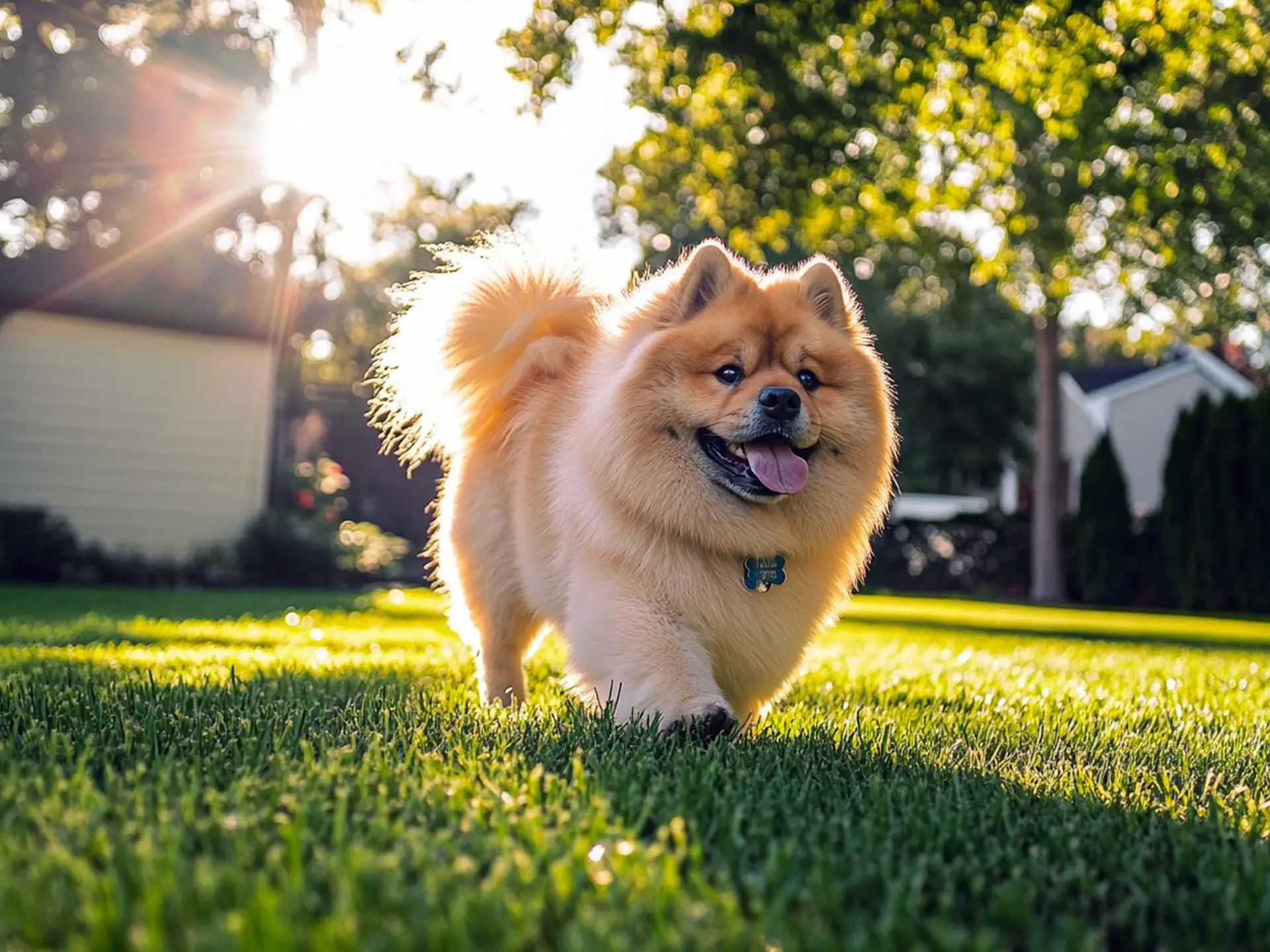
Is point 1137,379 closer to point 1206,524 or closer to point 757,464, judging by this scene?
point 1206,524

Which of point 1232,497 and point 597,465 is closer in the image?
point 597,465

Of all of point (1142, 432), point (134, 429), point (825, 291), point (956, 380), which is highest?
point (956, 380)

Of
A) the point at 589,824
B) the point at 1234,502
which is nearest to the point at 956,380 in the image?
the point at 1234,502

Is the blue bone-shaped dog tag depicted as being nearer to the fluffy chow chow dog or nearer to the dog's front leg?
the fluffy chow chow dog

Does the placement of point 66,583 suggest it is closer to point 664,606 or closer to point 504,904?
point 664,606

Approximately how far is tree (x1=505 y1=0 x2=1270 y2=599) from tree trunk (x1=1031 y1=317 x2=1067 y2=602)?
7.64 feet

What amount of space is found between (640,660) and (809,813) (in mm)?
1225

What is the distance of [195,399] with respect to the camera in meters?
18.7

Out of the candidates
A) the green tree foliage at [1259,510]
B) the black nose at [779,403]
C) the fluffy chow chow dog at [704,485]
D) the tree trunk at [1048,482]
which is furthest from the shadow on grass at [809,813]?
the tree trunk at [1048,482]

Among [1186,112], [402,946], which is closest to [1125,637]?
[1186,112]

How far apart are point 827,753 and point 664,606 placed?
727mm

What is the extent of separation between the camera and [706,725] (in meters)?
3.58

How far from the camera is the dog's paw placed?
11.7ft

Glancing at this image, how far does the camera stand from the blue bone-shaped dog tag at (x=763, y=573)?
403 centimetres
